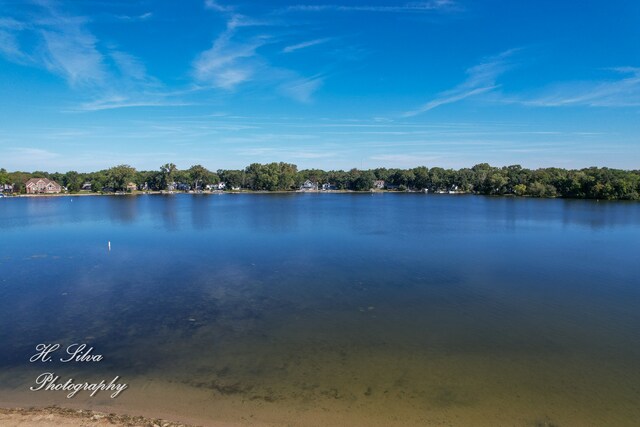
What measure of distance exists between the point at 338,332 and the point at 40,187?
141m

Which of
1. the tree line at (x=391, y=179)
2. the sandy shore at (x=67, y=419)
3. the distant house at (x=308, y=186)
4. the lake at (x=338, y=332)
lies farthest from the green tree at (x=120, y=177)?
the sandy shore at (x=67, y=419)

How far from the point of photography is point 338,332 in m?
13.1

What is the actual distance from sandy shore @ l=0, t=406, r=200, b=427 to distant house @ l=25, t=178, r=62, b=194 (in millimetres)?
138226

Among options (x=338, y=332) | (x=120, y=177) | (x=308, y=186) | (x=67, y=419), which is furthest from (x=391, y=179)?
(x=67, y=419)

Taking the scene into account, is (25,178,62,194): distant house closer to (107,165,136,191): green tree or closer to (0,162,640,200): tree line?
(0,162,640,200): tree line

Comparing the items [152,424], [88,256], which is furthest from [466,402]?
[88,256]

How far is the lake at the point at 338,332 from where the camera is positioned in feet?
29.4

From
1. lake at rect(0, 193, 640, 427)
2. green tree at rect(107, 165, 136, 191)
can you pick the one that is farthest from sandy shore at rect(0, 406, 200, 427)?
green tree at rect(107, 165, 136, 191)

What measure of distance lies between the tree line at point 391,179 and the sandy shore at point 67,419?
366ft

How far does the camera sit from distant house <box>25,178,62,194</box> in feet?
385

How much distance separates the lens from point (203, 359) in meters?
11.1

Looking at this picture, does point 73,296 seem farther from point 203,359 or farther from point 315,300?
point 315,300

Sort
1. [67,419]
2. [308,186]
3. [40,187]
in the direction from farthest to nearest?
[308,186] → [40,187] → [67,419]

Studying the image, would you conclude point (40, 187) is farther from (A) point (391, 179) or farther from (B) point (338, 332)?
(B) point (338, 332)
